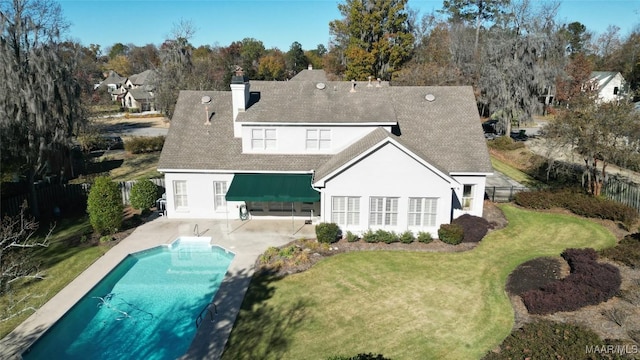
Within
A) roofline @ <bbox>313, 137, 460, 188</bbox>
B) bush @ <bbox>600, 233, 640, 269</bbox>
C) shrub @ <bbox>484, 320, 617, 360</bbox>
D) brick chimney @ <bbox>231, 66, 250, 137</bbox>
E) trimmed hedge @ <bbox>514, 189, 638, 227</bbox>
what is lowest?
Answer: shrub @ <bbox>484, 320, 617, 360</bbox>

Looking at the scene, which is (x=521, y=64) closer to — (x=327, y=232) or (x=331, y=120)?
(x=331, y=120)

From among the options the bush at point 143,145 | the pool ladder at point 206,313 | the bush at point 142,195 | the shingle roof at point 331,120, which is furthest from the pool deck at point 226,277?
the bush at point 143,145

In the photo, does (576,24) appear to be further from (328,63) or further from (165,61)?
(165,61)

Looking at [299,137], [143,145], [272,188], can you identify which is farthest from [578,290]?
[143,145]

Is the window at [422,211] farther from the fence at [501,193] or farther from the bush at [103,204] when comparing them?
the bush at [103,204]

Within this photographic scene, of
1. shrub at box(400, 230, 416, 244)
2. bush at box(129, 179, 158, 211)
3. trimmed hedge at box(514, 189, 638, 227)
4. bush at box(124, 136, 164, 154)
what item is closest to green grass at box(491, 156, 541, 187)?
trimmed hedge at box(514, 189, 638, 227)

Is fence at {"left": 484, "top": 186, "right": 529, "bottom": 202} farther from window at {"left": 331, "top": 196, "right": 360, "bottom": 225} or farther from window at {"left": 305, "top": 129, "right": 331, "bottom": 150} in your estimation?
window at {"left": 305, "top": 129, "right": 331, "bottom": 150}
